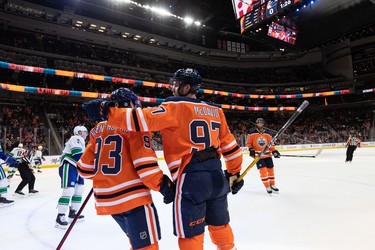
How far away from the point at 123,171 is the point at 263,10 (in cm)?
1014

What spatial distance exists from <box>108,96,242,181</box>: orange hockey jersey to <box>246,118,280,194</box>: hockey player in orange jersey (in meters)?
3.89

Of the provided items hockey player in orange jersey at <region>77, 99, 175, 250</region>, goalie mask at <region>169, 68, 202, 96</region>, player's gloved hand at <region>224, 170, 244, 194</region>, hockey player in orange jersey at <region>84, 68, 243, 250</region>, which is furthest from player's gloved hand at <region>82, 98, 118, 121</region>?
player's gloved hand at <region>224, 170, 244, 194</region>

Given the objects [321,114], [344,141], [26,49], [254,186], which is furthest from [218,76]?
[254,186]

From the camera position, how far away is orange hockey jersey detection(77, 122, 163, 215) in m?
1.73

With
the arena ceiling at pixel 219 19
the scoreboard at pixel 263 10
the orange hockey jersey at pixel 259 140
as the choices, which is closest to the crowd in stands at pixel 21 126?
the arena ceiling at pixel 219 19

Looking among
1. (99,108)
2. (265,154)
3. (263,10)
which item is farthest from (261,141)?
(263,10)

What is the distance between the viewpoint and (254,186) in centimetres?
642

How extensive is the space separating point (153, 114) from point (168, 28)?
26422 millimetres

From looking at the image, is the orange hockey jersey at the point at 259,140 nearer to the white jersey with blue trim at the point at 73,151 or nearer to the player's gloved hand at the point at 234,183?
the white jersey with blue trim at the point at 73,151

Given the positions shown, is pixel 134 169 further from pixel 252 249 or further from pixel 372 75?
pixel 372 75

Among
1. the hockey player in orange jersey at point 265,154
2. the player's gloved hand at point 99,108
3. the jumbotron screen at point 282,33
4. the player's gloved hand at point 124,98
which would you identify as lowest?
the hockey player in orange jersey at point 265,154

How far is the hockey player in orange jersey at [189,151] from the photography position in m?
1.67

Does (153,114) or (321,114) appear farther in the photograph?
(321,114)

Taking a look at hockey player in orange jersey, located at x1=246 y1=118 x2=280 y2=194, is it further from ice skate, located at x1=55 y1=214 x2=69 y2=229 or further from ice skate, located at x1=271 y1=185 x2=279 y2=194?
ice skate, located at x1=55 y1=214 x2=69 y2=229
